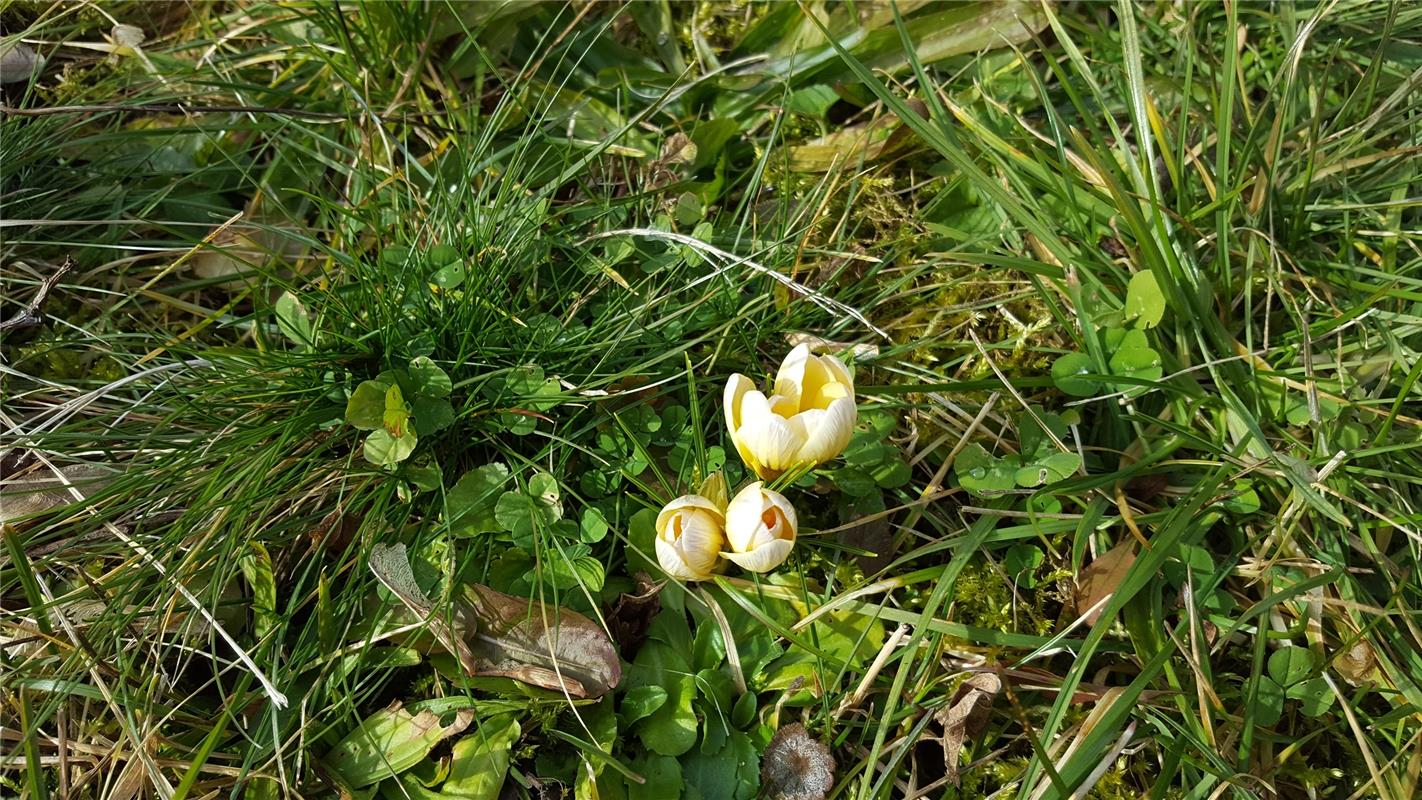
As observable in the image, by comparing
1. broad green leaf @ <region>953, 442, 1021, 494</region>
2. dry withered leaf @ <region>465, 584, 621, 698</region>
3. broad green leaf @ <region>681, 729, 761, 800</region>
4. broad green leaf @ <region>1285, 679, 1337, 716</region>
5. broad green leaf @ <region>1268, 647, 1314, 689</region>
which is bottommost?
broad green leaf @ <region>1285, 679, 1337, 716</region>

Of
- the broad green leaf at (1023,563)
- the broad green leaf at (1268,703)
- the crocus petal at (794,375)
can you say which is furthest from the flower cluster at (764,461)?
the broad green leaf at (1268,703)

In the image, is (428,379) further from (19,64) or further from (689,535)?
(19,64)

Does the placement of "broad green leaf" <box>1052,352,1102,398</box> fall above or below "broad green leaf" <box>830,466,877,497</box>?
above

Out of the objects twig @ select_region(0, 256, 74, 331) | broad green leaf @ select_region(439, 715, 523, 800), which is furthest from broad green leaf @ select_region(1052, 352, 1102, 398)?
twig @ select_region(0, 256, 74, 331)

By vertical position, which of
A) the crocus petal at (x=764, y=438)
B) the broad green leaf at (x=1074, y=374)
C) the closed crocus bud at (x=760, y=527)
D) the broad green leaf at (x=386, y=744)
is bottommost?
the broad green leaf at (x=386, y=744)

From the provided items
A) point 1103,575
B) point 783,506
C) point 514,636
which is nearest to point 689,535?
point 783,506

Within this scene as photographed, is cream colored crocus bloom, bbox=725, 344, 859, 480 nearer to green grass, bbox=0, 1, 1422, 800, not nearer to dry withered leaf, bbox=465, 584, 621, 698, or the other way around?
green grass, bbox=0, 1, 1422, 800

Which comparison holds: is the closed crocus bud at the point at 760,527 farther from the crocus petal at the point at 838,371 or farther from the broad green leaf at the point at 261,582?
the broad green leaf at the point at 261,582

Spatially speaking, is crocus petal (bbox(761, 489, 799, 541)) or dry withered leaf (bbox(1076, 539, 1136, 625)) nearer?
crocus petal (bbox(761, 489, 799, 541))
